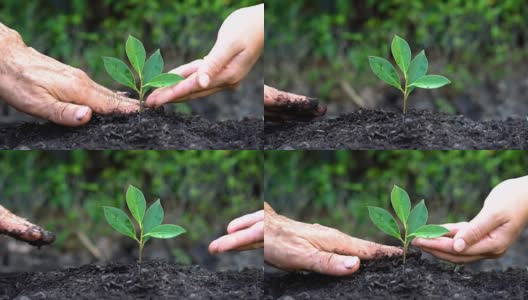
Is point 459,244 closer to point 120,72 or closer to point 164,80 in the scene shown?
point 164,80

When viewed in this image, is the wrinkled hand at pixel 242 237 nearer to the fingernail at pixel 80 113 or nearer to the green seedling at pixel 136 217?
the green seedling at pixel 136 217

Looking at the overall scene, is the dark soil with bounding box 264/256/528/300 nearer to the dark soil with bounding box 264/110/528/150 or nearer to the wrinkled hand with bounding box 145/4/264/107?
the dark soil with bounding box 264/110/528/150

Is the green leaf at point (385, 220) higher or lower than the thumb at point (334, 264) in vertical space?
higher

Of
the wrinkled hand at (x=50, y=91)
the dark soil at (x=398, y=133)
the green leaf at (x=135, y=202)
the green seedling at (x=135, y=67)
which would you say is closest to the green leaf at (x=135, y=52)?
the green seedling at (x=135, y=67)

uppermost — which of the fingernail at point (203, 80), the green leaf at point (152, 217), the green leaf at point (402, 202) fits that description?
the fingernail at point (203, 80)

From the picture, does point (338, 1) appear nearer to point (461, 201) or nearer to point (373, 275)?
point (461, 201)

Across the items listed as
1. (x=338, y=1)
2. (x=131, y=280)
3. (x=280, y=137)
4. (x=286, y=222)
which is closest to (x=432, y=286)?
(x=286, y=222)
